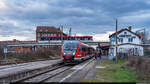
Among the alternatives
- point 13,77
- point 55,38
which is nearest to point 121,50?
point 13,77

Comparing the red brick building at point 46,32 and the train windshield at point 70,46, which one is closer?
the train windshield at point 70,46

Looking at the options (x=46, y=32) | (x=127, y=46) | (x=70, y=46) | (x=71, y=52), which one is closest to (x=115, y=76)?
(x=71, y=52)

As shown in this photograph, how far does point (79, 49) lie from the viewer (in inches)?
965

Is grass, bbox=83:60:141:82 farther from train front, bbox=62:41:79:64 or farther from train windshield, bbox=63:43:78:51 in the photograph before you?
train windshield, bbox=63:43:78:51

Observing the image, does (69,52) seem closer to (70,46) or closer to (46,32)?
(70,46)

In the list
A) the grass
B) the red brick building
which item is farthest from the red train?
the red brick building

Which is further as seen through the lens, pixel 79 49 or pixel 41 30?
pixel 41 30

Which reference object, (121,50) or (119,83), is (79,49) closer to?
(119,83)

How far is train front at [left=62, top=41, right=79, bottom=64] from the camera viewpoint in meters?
23.2

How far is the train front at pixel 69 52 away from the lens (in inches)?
915

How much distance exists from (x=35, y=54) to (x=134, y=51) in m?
21.8

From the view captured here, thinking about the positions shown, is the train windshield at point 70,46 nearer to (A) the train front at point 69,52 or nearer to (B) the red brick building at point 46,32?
(A) the train front at point 69,52

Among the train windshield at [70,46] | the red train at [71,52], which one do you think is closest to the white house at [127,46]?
the red train at [71,52]


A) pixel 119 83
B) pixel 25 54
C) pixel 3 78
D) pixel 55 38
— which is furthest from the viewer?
pixel 55 38
